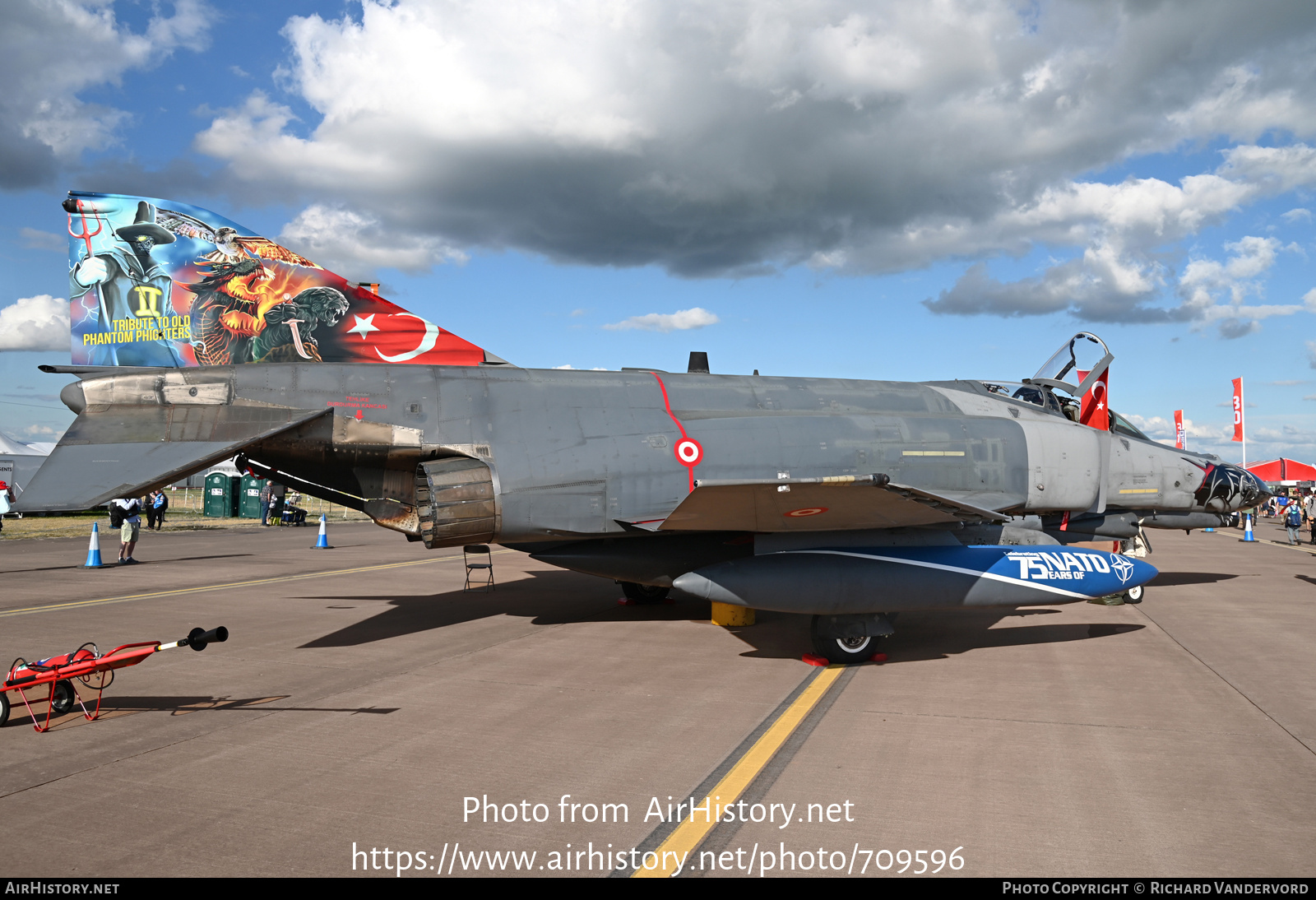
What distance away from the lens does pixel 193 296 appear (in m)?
9.11

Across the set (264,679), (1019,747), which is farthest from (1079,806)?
(264,679)

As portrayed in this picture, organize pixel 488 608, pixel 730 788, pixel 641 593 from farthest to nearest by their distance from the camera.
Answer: pixel 641 593 < pixel 488 608 < pixel 730 788

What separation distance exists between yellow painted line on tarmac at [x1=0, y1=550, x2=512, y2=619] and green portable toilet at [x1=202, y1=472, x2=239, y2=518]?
1956 cm

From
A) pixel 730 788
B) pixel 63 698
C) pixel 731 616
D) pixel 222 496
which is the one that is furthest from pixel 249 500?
pixel 730 788

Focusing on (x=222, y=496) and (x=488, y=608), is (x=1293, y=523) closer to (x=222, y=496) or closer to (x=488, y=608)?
(x=488, y=608)

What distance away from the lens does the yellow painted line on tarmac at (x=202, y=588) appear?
11003mm

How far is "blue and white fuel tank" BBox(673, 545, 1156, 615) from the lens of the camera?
8.00m

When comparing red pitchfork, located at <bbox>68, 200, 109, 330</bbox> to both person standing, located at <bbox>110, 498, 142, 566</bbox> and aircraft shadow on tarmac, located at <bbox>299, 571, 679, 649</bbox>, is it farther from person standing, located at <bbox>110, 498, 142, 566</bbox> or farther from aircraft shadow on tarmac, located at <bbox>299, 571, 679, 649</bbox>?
person standing, located at <bbox>110, 498, 142, 566</bbox>

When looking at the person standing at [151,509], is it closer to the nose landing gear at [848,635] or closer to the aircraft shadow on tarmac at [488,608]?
the aircraft shadow on tarmac at [488,608]

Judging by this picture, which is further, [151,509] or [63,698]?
[151,509]

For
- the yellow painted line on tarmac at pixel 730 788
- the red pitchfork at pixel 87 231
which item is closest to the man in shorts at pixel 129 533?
the red pitchfork at pixel 87 231

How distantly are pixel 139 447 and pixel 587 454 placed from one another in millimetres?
4479

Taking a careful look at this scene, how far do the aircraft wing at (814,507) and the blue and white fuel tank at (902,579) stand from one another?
35 cm

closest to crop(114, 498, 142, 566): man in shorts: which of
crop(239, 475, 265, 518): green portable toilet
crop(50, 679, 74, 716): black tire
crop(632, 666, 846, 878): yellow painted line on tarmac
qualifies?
crop(50, 679, 74, 716): black tire
